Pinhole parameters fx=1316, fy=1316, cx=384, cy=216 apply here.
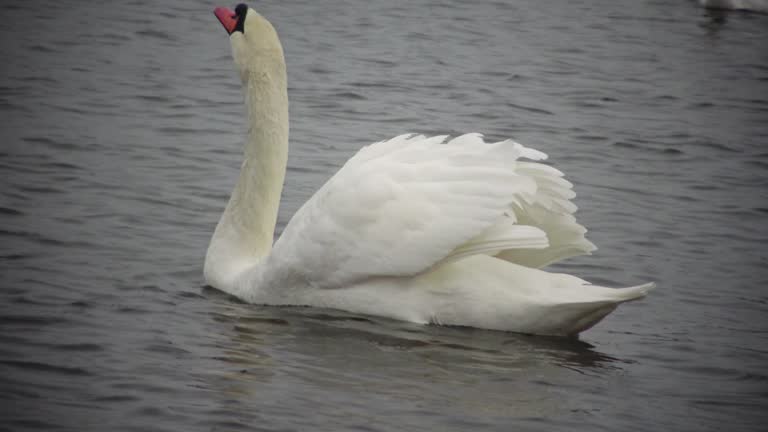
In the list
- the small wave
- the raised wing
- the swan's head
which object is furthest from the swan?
the small wave

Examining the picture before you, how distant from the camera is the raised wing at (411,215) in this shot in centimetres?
704

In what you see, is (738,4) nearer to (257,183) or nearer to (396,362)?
(257,183)

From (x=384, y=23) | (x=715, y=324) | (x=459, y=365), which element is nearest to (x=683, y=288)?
(x=715, y=324)

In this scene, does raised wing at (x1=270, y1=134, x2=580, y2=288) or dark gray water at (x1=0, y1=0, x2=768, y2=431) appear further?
raised wing at (x1=270, y1=134, x2=580, y2=288)

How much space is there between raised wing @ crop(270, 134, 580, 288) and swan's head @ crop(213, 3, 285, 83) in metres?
1.00

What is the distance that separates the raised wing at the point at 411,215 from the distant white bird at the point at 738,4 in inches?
574

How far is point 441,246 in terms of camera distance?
7.01 m

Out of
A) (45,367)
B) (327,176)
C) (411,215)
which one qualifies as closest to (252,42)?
(411,215)

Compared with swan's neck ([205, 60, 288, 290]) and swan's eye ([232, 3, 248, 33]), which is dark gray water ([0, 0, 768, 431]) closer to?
swan's neck ([205, 60, 288, 290])

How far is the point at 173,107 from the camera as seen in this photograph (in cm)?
1266

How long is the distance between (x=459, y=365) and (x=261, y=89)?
7.38ft

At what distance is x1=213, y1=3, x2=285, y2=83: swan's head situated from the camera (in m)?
7.86

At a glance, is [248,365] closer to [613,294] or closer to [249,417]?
[249,417]

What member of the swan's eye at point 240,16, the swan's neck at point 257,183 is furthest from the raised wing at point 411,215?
the swan's eye at point 240,16
